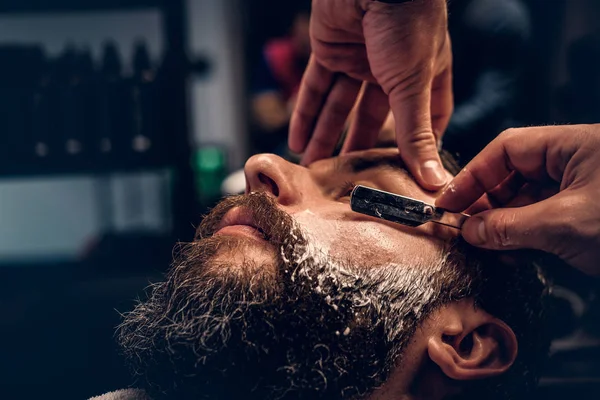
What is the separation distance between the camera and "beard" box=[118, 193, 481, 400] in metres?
1.00

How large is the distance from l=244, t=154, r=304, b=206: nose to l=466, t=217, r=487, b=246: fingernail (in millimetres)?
331

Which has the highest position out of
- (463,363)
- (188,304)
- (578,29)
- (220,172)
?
(578,29)

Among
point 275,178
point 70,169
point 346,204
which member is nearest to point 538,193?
point 346,204

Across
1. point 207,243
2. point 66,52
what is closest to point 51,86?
point 66,52

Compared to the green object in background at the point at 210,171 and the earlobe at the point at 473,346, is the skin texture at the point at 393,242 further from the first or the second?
the green object in background at the point at 210,171

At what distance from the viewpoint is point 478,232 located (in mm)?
1060

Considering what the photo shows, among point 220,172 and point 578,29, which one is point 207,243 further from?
point 220,172

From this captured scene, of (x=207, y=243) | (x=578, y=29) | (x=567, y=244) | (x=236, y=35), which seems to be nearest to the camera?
(x=567, y=244)

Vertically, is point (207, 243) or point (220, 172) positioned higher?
point (207, 243)

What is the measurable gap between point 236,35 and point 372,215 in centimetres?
290

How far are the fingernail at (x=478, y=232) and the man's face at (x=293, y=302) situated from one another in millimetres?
63

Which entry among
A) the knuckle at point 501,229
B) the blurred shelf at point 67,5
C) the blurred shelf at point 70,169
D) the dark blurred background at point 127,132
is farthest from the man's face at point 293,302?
the blurred shelf at point 67,5

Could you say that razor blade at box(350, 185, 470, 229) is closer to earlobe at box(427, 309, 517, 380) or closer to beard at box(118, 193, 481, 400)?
beard at box(118, 193, 481, 400)

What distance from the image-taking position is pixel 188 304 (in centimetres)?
104
